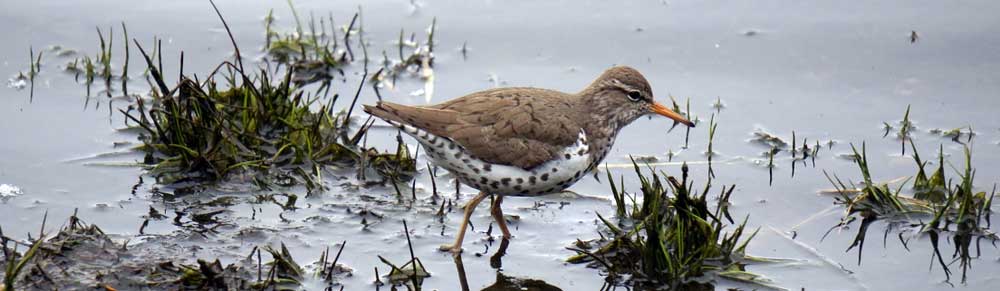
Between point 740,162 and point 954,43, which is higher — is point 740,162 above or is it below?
below

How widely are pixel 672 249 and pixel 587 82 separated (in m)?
2.90

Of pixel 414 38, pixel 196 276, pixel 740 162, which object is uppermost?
pixel 414 38

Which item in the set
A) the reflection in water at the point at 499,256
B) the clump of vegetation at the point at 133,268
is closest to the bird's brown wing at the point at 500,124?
the reflection in water at the point at 499,256

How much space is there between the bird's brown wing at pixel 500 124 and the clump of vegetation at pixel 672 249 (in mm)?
610

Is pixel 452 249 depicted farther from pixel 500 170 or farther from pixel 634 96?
pixel 634 96

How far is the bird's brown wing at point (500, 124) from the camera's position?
6715 mm

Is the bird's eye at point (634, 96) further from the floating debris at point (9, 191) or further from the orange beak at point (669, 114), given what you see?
the floating debris at point (9, 191)

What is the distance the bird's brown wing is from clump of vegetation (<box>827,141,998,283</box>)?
1664 millimetres

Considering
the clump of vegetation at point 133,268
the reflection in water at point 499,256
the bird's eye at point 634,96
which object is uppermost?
the bird's eye at point 634,96

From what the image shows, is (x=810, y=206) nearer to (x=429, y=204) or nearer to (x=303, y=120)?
(x=429, y=204)

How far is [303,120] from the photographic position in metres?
7.91

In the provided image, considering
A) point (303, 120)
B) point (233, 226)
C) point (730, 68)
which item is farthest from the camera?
point (730, 68)

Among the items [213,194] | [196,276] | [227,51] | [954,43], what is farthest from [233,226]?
[954,43]

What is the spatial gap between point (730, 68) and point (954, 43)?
179 cm
